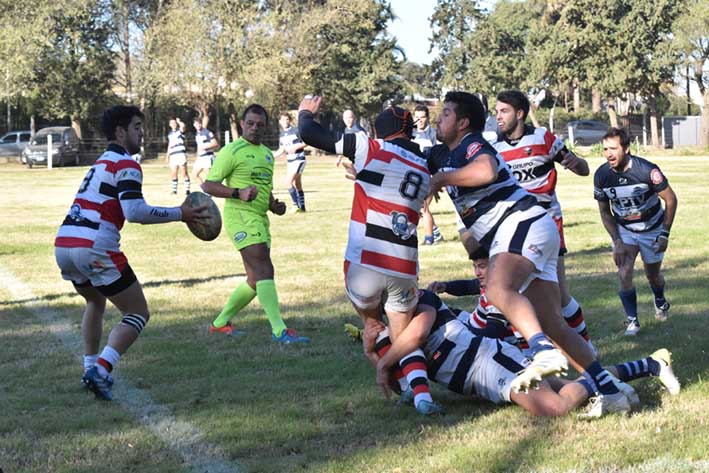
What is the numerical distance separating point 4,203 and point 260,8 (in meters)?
31.9

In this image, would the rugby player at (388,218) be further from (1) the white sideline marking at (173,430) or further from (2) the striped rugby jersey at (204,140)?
(2) the striped rugby jersey at (204,140)

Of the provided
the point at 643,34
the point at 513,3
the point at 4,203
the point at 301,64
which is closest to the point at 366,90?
the point at 301,64

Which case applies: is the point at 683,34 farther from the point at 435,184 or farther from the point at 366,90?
the point at 435,184

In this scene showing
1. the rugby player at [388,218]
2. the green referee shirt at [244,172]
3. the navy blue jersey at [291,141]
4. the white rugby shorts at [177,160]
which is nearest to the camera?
the rugby player at [388,218]

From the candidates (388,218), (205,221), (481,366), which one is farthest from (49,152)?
(481,366)

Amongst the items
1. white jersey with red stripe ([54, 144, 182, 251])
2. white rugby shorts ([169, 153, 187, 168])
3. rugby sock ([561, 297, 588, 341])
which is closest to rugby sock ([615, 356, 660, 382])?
rugby sock ([561, 297, 588, 341])

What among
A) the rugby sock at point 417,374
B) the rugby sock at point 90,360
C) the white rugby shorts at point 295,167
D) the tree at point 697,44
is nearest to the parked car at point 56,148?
the white rugby shorts at point 295,167

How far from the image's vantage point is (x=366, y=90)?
190 ft

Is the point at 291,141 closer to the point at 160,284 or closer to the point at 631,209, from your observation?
the point at 160,284

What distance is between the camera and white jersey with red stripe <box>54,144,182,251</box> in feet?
20.7

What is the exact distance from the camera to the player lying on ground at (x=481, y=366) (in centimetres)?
554

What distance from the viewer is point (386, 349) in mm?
6066

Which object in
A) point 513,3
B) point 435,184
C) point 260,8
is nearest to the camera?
point 435,184

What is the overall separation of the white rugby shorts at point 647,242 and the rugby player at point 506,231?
2.95m
